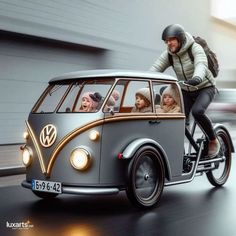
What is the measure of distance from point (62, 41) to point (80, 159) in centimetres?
1055

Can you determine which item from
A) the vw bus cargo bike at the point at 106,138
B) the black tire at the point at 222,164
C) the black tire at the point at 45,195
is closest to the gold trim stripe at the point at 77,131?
the vw bus cargo bike at the point at 106,138

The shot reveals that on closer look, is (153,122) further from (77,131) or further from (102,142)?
(77,131)

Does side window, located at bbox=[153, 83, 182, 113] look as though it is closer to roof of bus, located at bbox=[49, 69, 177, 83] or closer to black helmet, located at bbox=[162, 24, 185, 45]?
roof of bus, located at bbox=[49, 69, 177, 83]

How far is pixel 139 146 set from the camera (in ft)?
18.3

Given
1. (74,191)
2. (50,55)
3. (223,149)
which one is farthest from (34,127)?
(50,55)

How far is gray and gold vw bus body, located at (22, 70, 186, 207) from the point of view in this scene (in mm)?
5391

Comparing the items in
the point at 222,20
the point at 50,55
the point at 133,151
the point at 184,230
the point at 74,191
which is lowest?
the point at 184,230

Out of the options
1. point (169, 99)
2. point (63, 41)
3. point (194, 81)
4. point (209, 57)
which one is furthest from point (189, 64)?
point (63, 41)

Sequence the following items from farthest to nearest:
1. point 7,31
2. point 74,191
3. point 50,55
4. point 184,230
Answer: point 50,55 < point 7,31 < point 74,191 < point 184,230

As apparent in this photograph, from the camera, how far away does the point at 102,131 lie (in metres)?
5.41

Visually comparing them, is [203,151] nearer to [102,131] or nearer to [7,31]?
[102,131]

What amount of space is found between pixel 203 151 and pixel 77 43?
940 centimetres

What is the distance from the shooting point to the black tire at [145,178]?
5514 millimetres

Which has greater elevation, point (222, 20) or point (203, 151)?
point (222, 20)
